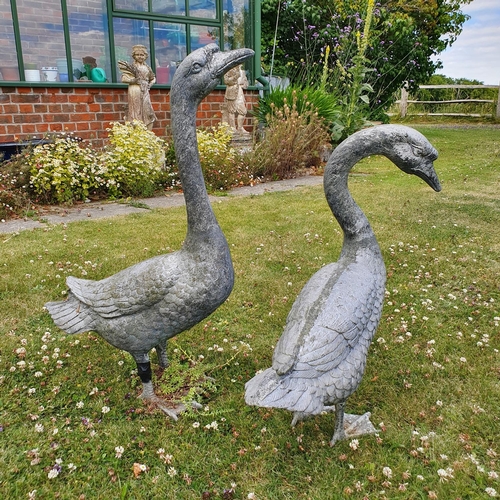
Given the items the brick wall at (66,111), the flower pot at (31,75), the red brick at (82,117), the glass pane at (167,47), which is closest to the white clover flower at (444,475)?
the brick wall at (66,111)

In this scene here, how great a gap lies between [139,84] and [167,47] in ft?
7.59

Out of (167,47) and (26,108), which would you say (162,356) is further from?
(167,47)

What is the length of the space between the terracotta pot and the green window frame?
0.03 metres

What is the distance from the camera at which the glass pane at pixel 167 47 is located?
34.9 ft

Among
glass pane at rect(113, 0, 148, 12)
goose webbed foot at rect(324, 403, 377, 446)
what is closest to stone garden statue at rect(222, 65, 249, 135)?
glass pane at rect(113, 0, 148, 12)

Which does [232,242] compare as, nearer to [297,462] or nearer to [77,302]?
[77,302]

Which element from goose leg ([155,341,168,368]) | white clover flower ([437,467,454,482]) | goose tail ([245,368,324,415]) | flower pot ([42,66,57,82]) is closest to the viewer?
goose tail ([245,368,324,415])

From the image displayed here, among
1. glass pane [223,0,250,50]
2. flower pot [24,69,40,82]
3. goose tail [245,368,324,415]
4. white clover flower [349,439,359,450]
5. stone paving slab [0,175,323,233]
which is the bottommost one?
white clover flower [349,439,359,450]

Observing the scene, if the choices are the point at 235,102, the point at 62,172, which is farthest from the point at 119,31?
the point at 62,172

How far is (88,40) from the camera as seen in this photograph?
9.95 meters

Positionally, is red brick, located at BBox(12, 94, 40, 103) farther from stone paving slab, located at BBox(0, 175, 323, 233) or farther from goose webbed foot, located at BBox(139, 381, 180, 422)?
goose webbed foot, located at BBox(139, 381, 180, 422)

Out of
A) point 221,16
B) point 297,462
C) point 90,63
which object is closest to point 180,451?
point 297,462

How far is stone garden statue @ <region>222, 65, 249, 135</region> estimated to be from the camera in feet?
34.2

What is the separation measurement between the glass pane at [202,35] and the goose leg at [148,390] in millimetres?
10135
